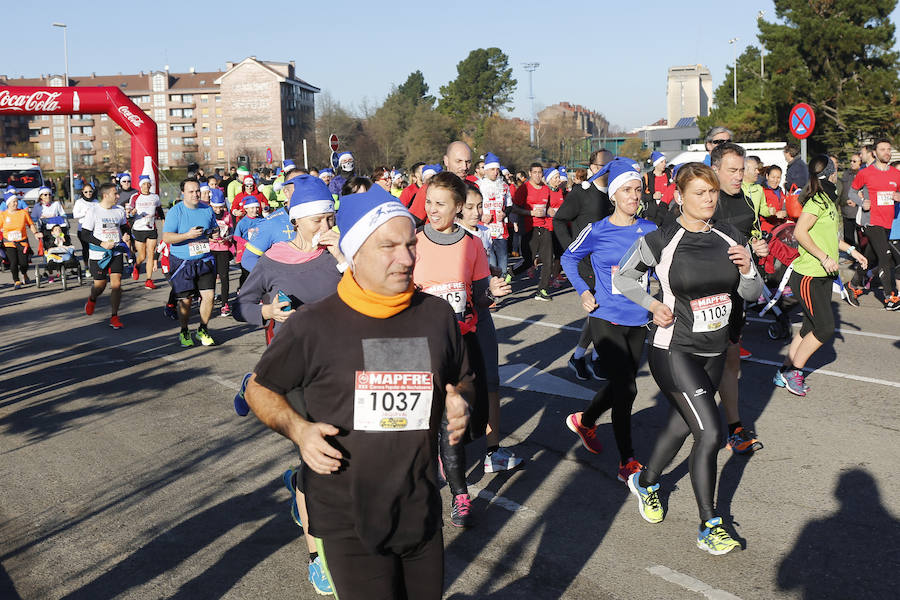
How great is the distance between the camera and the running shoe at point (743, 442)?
6266mm

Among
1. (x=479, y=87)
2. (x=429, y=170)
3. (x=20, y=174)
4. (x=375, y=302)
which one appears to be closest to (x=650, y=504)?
(x=375, y=302)

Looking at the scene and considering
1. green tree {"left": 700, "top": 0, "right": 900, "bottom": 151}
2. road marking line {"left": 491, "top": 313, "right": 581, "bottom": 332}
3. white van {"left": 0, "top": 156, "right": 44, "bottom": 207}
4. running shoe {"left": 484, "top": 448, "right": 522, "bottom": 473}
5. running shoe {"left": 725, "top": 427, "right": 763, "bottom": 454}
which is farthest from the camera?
green tree {"left": 700, "top": 0, "right": 900, "bottom": 151}

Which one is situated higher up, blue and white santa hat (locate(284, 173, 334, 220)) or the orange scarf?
blue and white santa hat (locate(284, 173, 334, 220))

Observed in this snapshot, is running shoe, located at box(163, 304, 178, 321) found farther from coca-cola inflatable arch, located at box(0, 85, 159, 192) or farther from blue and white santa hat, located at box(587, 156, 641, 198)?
coca-cola inflatable arch, located at box(0, 85, 159, 192)

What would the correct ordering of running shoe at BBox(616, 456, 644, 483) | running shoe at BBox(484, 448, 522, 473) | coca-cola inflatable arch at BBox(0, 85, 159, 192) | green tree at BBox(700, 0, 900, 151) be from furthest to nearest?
1. green tree at BBox(700, 0, 900, 151)
2. coca-cola inflatable arch at BBox(0, 85, 159, 192)
3. running shoe at BBox(484, 448, 522, 473)
4. running shoe at BBox(616, 456, 644, 483)

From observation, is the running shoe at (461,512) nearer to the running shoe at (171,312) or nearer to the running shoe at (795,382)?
the running shoe at (795,382)

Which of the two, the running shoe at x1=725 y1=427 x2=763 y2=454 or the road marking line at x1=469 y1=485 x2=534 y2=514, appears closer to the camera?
the road marking line at x1=469 y1=485 x2=534 y2=514

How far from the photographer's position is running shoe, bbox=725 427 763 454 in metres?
6.27

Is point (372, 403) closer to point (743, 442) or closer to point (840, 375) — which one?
point (743, 442)

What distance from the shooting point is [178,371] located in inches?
381

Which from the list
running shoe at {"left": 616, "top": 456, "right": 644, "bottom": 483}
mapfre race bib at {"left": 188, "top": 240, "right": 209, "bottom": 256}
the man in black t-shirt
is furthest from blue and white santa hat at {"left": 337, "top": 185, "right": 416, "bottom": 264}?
→ mapfre race bib at {"left": 188, "top": 240, "right": 209, "bottom": 256}

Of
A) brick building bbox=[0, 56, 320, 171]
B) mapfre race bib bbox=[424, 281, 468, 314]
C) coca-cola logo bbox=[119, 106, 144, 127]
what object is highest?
brick building bbox=[0, 56, 320, 171]

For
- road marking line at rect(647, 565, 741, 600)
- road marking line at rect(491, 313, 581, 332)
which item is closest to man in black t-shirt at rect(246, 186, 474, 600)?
road marking line at rect(647, 565, 741, 600)

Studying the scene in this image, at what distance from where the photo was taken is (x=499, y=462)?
6.04 metres
